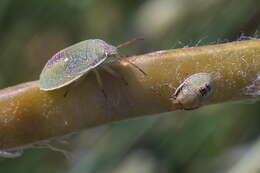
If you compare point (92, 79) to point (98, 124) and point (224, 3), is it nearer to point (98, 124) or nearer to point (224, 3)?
point (98, 124)

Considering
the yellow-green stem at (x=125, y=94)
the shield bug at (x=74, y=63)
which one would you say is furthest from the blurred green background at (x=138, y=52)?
the yellow-green stem at (x=125, y=94)

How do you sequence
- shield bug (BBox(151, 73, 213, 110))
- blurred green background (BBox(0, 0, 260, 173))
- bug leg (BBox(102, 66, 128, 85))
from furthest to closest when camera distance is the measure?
blurred green background (BBox(0, 0, 260, 173)) → bug leg (BBox(102, 66, 128, 85)) → shield bug (BBox(151, 73, 213, 110))

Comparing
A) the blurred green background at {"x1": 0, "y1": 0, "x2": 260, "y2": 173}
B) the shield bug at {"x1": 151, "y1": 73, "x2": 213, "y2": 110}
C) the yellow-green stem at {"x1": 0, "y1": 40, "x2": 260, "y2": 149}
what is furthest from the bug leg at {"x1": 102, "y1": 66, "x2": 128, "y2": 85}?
the blurred green background at {"x1": 0, "y1": 0, "x2": 260, "y2": 173}

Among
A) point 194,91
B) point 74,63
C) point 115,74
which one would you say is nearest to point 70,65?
point 74,63

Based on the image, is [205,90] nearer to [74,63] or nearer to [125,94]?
[125,94]

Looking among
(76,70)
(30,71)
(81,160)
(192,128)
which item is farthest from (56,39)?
(76,70)

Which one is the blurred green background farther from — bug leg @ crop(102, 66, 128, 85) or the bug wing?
bug leg @ crop(102, 66, 128, 85)
